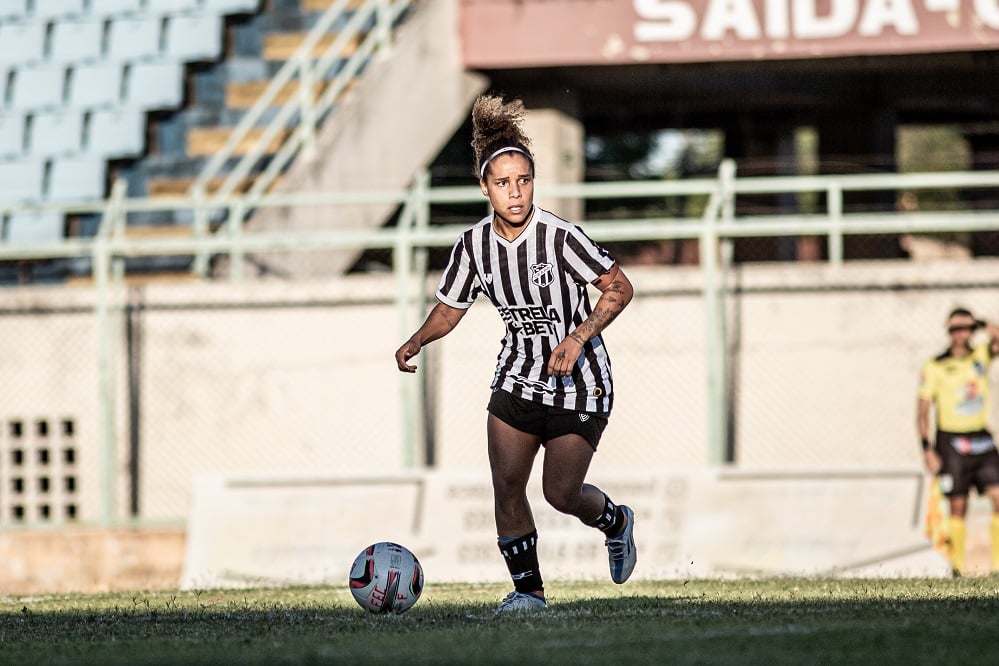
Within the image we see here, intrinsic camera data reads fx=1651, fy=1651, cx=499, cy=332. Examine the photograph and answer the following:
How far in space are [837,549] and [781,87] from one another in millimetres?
8498

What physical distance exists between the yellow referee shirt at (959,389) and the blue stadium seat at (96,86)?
29.8 feet

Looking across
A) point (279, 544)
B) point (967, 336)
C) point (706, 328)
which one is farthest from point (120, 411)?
point (967, 336)

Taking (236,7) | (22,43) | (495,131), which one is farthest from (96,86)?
(495,131)

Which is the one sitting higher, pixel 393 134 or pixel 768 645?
pixel 393 134

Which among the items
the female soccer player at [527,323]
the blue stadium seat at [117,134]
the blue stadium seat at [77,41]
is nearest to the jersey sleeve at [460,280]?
the female soccer player at [527,323]

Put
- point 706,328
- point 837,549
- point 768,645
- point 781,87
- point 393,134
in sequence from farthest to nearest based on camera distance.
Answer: point 781,87 → point 393,134 → point 706,328 → point 837,549 → point 768,645

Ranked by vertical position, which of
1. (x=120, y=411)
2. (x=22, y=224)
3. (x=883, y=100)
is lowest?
(x=120, y=411)

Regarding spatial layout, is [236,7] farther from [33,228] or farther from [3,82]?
[33,228]

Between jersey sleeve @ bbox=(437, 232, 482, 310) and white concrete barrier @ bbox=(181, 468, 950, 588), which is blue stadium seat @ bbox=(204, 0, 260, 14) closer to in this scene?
white concrete barrier @ bbox=(181, 468, 950, 588)

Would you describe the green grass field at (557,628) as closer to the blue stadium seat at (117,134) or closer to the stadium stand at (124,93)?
the stadium stand at (124,93)

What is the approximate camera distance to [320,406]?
14797 millimetres

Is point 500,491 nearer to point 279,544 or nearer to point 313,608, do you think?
point 313,608

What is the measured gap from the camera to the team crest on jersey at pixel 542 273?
731 centimetres

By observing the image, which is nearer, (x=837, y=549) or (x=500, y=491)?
(x=500, y=491)
